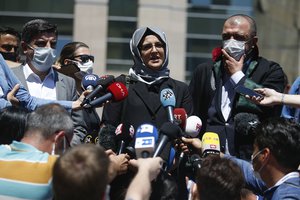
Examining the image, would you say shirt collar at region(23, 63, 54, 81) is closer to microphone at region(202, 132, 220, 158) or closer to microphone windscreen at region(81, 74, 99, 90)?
microphone windscreen at region(81, 74, 99, 90)

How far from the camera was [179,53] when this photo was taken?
20.8m

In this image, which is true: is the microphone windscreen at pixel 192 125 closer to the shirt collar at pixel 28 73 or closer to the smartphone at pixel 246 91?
the smartphone at pixel 246 91

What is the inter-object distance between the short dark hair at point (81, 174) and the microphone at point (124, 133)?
2.11m

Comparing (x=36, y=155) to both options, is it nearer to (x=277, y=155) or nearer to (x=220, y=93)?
(x=277, y=155)

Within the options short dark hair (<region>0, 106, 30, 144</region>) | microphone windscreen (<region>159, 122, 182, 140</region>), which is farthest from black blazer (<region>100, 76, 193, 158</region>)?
microphone windscreen (<region>159, 122, 182, 140</region>)

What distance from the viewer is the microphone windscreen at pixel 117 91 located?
668cm

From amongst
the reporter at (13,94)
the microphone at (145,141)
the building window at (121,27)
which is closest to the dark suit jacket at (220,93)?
the reporter at (13,94)

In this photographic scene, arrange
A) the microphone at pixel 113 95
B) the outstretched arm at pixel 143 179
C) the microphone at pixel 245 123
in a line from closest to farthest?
the outstretched arm at pixel 143 179 < the microphone at pixel 113 95 < the microphone at pixel 245 123

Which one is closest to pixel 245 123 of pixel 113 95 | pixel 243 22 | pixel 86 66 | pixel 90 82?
pixel 243 22

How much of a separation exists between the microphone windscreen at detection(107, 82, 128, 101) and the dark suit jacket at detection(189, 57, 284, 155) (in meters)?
1.14

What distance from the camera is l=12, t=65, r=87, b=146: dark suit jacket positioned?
25.5 ft

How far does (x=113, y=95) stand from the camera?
6668 millimetres

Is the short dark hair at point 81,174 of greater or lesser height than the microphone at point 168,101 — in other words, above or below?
below

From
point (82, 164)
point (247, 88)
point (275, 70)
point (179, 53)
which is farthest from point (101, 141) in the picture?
point (179, 53)
